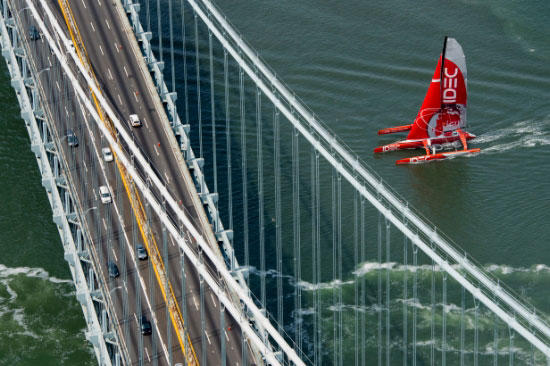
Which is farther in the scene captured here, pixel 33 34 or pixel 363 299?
pixel 33 34

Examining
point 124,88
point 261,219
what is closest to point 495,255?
point 261,219

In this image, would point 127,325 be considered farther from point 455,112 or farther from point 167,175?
point 455,112

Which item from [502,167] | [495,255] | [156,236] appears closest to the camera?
[156,236]

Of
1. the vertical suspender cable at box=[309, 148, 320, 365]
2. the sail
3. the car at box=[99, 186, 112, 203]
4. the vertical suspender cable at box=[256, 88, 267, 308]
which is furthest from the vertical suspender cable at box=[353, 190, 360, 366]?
the car at box=[99, 186, 112, 203]

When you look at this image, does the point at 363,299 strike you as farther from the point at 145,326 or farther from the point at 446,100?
the point at 446,100

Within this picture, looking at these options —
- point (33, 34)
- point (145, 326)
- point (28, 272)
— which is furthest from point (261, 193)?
point (33, 34)

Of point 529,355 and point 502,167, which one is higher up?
point 502,167
